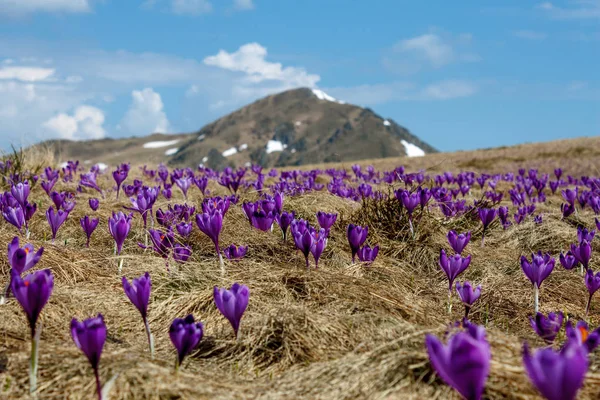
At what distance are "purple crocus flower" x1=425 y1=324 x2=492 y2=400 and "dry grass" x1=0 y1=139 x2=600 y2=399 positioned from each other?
51 cm

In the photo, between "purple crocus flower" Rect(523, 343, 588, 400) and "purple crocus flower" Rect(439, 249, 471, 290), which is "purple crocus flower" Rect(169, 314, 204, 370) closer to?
"purple crocus flower" Rect(523, 343, 588, 400)

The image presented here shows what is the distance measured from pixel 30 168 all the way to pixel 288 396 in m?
9.82

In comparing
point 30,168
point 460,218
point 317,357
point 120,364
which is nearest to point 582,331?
point 317,357

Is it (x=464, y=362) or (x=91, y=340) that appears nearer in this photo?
(x=464, y=362)

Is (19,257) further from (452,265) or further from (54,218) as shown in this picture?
(452,265)

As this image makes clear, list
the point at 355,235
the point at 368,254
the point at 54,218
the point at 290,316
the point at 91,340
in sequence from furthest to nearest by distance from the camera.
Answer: the point at 54,218 < the point at 368,254 < the point at 355,235 < the point at 290,316 < the point at 91,340

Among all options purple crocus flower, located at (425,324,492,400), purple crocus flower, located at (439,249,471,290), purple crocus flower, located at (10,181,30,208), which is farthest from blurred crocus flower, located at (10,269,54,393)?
purple crocus flower, located at (10,181,30,208)

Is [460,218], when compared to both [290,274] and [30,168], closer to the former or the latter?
[290,274]

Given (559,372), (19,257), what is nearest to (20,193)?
(19,257)

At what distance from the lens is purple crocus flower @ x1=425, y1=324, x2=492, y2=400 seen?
1572mm

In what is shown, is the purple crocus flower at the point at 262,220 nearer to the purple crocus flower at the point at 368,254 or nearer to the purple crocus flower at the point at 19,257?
the purple crocus flower at the point at 368,254

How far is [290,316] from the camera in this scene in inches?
119

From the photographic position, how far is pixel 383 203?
18.9 feet

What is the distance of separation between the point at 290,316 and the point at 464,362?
5.02 feet
